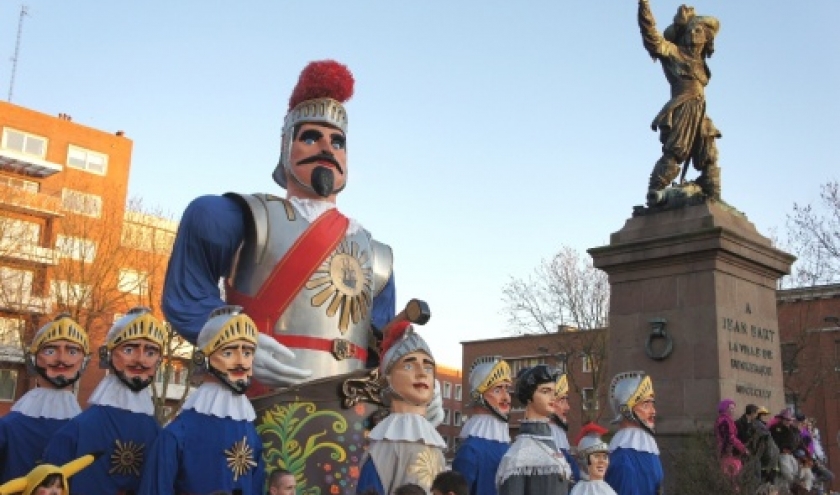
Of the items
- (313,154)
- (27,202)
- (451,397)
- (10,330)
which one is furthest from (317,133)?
(451,397)

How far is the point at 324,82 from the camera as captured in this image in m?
6.75

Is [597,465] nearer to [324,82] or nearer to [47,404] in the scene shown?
[324,82]

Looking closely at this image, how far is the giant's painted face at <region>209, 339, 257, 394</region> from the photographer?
5.26 m

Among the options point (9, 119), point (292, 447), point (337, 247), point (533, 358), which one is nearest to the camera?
point (292, 447)

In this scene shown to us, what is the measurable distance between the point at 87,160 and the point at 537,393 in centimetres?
4096

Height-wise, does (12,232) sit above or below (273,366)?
above

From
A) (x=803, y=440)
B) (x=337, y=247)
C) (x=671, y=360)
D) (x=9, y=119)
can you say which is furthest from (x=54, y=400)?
(x=9, y=119)

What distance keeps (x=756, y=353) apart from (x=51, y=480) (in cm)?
1075

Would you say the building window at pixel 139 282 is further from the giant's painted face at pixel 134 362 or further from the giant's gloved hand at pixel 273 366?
the giant's gloved hand at pixel 273 366

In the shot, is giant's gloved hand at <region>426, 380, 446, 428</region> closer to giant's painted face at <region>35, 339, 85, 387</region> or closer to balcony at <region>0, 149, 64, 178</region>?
giant's painted face at <region>35, 339, 85, 387</region>

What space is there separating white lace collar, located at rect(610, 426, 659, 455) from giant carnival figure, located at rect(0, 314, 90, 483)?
4.82 meters

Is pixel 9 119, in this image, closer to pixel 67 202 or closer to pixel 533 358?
pixel 67 202

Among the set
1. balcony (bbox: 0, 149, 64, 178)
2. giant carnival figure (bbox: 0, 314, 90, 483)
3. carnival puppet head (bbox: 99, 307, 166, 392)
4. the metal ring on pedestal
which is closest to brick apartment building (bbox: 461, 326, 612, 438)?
the metal ring on pedestal

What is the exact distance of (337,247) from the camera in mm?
6426
